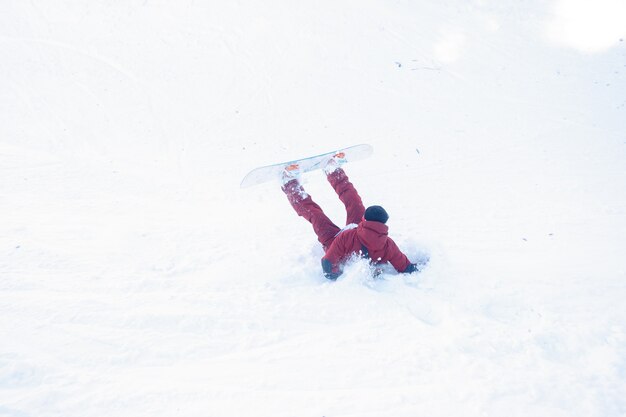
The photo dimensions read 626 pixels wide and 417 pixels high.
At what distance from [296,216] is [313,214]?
0.83 m

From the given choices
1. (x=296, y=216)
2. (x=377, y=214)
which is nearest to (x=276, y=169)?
(x=296, y=216)

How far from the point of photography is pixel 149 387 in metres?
2.44

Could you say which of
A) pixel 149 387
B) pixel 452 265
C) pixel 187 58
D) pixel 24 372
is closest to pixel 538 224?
pixel 452 265

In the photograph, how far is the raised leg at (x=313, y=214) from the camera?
168 inches

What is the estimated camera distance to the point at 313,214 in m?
4.41

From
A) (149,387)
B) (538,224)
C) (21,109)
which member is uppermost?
(21,109)

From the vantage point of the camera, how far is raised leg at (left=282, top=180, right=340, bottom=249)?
428cm

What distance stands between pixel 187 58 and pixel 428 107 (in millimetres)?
6191

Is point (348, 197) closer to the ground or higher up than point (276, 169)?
closer to the ground

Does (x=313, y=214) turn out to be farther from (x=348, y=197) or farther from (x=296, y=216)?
(x=296, y=216)

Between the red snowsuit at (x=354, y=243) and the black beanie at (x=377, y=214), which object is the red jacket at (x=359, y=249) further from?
the black beanie at (x=377, y=214)

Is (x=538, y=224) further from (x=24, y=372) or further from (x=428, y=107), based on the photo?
(x=24, y=372)

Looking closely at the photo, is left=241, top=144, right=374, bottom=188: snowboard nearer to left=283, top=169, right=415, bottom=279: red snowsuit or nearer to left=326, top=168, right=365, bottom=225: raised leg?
left=326, top=168, right=365, bottom=225: raised leg

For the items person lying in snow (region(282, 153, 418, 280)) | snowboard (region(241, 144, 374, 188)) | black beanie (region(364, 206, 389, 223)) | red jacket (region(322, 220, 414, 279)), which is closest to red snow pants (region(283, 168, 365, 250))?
person lying in snow (region(282, 153, 418, 280))
